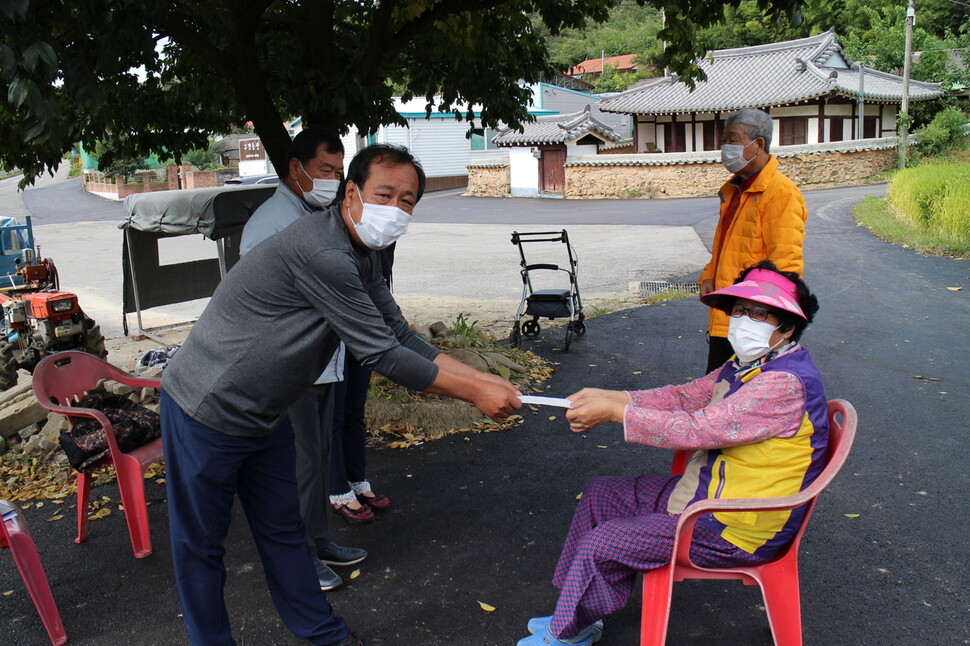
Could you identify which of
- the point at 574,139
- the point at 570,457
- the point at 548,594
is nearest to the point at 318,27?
the point at 570,457

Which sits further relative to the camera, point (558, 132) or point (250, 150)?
point (250, 150)

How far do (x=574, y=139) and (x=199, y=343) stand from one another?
115 feet

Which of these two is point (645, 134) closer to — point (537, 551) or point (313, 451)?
point (537, 551)

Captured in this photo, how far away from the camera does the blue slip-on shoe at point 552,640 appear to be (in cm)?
294

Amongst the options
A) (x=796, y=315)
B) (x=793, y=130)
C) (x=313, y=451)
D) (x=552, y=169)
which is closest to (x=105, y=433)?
(x=313, y=451)

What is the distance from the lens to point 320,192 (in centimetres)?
380

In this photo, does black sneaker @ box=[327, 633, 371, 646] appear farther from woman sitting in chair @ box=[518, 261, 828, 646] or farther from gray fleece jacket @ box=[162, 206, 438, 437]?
gray fleece jacket @ box=[162, 206, 438, 437]

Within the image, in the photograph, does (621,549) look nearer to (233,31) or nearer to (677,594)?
(677,594)

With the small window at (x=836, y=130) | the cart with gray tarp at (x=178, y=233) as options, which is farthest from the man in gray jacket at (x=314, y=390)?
the small window at (x=836, y=130)

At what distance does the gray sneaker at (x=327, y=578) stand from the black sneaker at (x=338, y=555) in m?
0.13

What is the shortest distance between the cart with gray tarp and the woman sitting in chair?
20.9 ft

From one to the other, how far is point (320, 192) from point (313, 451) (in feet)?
3.94

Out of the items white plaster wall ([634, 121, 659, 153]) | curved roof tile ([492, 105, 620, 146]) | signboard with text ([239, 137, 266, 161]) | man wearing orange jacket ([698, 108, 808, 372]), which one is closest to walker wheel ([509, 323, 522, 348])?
man wearing orange jacket ([698, 108, 808, 372])

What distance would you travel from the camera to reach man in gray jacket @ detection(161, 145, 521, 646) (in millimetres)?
2580
